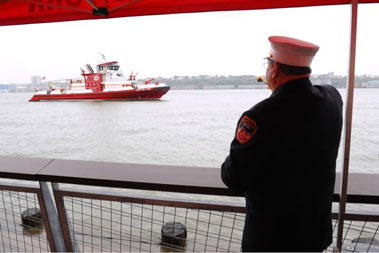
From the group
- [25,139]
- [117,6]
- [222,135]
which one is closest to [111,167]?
[117,6]

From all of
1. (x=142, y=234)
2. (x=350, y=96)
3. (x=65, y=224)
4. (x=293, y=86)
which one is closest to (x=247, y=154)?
(x=293, y=86)

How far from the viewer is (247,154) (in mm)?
830

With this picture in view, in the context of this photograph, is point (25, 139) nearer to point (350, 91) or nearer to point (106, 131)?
point (106, 131)

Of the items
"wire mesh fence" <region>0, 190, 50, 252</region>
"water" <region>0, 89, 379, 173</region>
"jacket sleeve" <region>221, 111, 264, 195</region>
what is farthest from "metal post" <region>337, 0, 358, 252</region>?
"water" <region>0, 89, 379, 173</region>

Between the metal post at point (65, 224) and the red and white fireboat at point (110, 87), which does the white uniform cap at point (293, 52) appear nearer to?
the metal post at point (65, 224)

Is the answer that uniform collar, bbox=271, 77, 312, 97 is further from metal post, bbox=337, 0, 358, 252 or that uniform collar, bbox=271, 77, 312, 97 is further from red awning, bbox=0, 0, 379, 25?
red awning, bbox=0, 0, 379, 25

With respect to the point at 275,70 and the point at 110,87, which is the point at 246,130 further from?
the point at 110,87

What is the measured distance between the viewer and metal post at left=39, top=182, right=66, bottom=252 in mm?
1338

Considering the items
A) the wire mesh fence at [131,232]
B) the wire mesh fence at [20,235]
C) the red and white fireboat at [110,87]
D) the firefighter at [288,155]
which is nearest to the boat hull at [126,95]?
the red and white fireboat at [110,87]

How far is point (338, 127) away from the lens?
921 millimetres

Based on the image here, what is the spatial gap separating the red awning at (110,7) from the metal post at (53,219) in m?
0.81

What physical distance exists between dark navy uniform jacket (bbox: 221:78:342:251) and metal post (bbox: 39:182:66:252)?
904 millimetres

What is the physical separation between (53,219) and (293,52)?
1.31 metres

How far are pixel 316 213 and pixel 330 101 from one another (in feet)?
1.18
